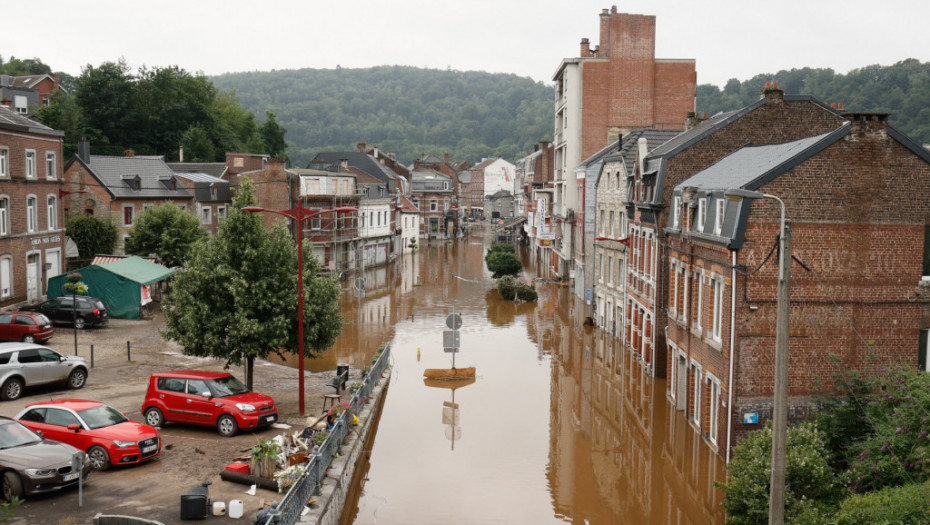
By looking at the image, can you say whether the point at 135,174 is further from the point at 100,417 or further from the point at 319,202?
the point at 100,417

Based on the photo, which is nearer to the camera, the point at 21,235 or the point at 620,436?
the point at 620,436

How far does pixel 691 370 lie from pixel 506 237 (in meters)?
81.7

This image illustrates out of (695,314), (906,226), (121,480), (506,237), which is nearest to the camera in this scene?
(121,480)

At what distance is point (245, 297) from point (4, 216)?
65.7 ft

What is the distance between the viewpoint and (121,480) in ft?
54.8

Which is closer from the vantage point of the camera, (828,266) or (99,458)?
(99,458)

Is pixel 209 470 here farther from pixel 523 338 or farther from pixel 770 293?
pixel 523 338

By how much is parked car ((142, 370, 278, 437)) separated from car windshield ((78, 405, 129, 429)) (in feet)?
7.67

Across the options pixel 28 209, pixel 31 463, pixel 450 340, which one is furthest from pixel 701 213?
pixel 28 209

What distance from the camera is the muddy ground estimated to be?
48.9 feet

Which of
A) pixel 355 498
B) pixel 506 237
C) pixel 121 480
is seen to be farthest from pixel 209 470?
pixel 506 237

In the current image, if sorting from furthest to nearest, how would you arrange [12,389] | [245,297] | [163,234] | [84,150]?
1. [84,150]
2. [163,234]
3. [12,389]
4. [245,297]

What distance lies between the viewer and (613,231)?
135 ft

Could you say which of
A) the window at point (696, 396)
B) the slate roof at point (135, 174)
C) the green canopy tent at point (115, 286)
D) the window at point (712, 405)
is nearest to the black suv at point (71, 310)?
the green canopy tent at point (115, 286)
